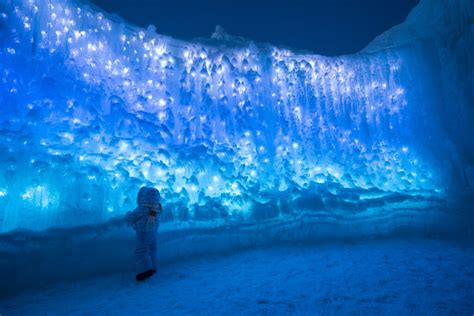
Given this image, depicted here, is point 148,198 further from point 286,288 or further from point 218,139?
point 218,139

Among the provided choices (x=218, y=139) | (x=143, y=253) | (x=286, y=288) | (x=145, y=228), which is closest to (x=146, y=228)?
(x=145, y=228)

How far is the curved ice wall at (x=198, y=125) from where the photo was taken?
5.29m

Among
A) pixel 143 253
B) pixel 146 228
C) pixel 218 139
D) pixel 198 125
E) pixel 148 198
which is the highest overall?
pixel 198 125

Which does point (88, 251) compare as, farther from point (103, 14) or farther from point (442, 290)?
point (103, 14)

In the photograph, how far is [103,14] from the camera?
6797mm

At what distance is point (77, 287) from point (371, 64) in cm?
868

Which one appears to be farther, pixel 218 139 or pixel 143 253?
pixel 218 139

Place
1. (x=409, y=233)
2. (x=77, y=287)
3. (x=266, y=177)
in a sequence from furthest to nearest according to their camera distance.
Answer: (x=266, y=177) → (x=409, y=233) → (x=77, y=287)

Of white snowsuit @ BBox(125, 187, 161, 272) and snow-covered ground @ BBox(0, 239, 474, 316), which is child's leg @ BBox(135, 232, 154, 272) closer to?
white snowsuit @ BBox(125, 187, 161, 272)

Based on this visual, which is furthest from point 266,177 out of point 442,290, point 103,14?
point 103,14

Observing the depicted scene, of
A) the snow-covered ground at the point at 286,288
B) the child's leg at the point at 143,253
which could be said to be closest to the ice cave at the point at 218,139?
the snow-covered ground at the point at 286,288

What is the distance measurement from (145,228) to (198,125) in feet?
11.9

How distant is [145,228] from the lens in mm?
4156

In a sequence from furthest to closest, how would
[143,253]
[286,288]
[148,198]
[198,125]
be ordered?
[198,125]
[148,198]
[143,253]
[286,288]
